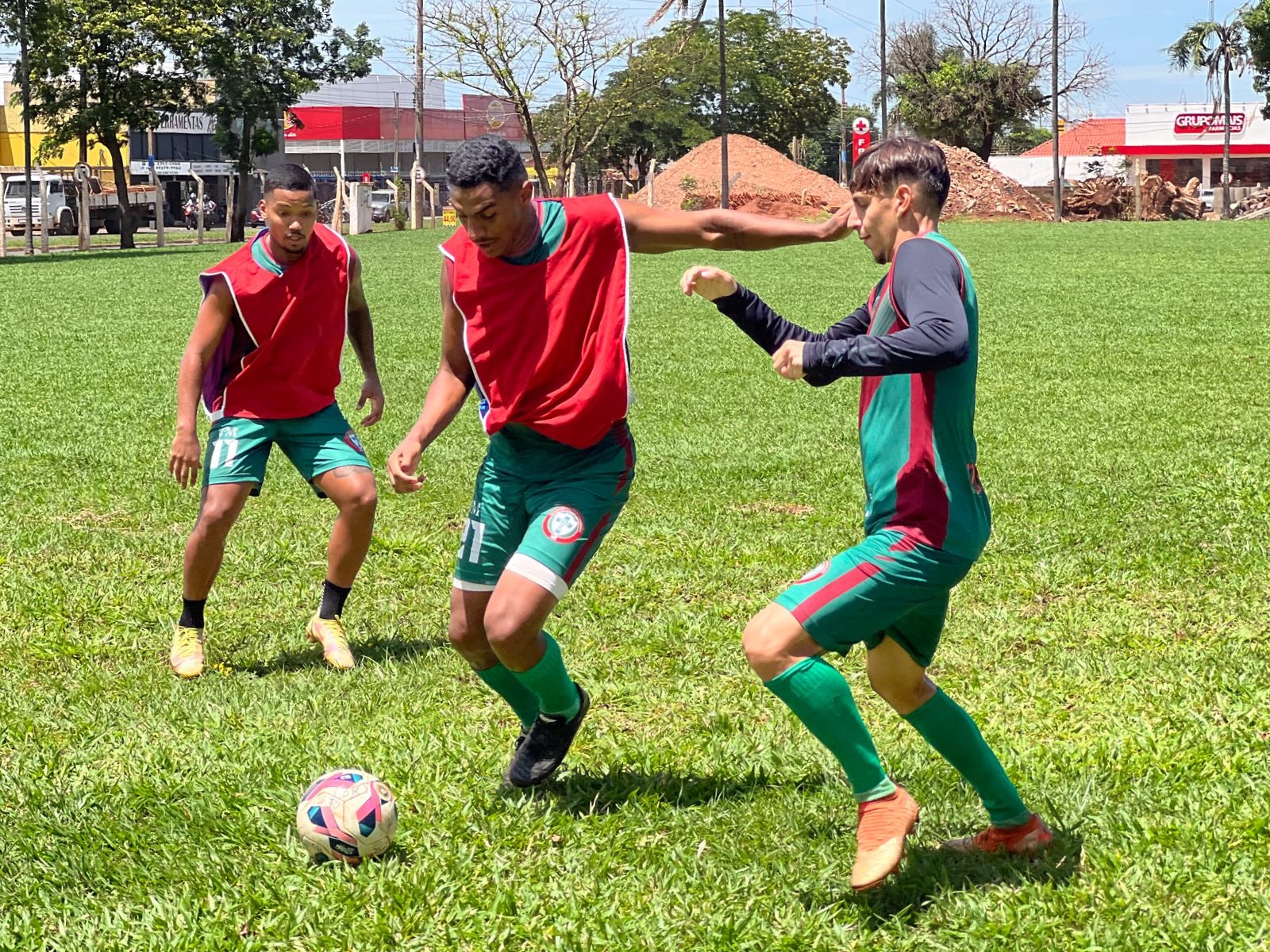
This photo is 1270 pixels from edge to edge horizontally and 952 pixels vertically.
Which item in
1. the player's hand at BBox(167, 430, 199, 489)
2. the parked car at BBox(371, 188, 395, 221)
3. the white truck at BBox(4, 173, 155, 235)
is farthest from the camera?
the parked car at BBox(371, 188, 395, 221)

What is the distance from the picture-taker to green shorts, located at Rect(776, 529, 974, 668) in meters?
3.59

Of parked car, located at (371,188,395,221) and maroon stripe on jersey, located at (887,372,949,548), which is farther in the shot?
parked car, located at (371,188,395,221)

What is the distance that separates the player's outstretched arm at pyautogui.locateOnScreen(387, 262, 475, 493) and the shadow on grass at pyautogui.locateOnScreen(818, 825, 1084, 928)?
1718 mm

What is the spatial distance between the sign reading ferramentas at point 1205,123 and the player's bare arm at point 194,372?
83.2 meters

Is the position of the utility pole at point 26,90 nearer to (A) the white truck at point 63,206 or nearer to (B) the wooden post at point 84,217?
(B) the wooden post at point 84,217

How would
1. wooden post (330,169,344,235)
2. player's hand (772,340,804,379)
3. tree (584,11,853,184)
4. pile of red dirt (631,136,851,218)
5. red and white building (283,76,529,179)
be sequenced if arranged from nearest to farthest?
1. player's hand (772,340,804,379)
2. wooden post (330,169,344,235)
3. pile of red dirt (631,136,851,218)
4. tree (584,11,853,184)
5. red and white building (283,76,529,179)

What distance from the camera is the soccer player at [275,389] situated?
6.01 m

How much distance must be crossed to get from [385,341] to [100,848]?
13630mm

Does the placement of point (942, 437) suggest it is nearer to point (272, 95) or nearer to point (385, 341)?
point (385, 341)

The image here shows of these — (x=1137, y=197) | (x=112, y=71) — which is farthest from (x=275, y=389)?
(x=1137, y=197)

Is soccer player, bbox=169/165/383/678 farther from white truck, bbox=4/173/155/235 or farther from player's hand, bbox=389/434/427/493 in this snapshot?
white truck, bbox=4/173/155/235

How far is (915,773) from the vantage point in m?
4.58

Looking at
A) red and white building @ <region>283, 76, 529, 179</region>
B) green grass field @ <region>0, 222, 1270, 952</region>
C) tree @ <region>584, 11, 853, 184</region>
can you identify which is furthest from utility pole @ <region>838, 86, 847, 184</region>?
green grass field @ <region>0, 222, 1270, 952</region>

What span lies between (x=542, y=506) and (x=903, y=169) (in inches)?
56.9
